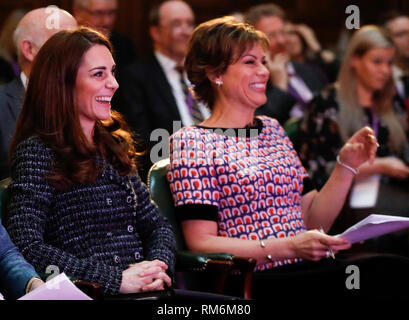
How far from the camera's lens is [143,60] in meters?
4.26

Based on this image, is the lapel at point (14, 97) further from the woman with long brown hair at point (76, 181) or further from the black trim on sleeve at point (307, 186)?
the black trim on sleeve at point (307, 186)

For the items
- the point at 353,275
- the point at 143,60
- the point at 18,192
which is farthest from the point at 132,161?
the point at 143,60

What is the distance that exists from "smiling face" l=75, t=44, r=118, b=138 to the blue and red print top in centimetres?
40

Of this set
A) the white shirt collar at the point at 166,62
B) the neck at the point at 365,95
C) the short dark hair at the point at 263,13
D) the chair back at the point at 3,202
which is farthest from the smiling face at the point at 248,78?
the short dark hair at the point at 263,13

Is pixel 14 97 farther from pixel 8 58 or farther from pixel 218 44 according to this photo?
pixel 8 58

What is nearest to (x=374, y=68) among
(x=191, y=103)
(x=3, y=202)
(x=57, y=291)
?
(x=191, y=103)

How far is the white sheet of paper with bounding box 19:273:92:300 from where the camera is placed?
1.72 metres

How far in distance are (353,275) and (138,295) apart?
Answer: 0.76 metres

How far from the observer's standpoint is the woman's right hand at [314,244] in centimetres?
243

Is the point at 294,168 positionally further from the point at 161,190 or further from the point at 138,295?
the point at 138,295

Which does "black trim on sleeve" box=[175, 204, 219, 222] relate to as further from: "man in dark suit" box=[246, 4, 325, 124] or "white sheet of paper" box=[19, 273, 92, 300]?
"man in dark suit" box=[246, 4, 325, 124]

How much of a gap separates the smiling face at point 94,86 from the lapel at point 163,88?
1.67 meters

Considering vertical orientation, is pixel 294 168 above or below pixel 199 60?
below

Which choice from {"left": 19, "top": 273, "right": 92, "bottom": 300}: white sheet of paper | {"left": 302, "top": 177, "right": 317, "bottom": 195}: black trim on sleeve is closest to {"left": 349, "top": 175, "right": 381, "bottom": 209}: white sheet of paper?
{"left": 302, "top": 177, "right": 317, "bottom": 195}: black trim on sleeve
